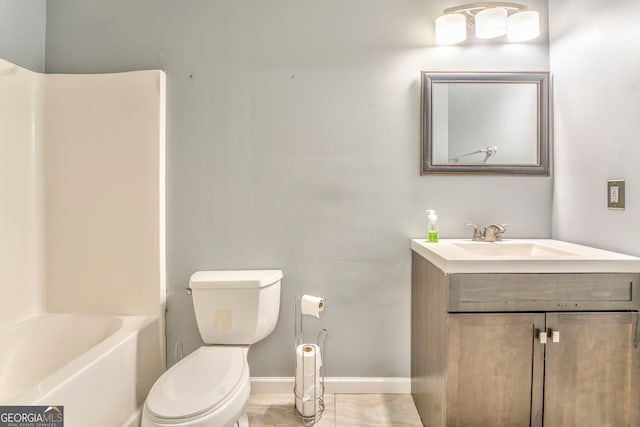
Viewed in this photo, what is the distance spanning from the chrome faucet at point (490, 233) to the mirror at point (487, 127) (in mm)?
305

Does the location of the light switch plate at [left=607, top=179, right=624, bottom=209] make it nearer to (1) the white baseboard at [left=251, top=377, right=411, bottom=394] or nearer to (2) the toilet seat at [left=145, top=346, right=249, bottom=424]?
(1) the white baseboard at [left=251, top=377, right=411, bottom=394]

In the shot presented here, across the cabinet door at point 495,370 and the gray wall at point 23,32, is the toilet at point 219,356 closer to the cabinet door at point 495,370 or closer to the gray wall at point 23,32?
the cabinet door at point 495,370

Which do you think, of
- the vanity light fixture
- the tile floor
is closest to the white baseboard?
the tile floor

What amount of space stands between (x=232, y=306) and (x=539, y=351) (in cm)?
134

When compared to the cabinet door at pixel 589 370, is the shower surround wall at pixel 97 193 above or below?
above

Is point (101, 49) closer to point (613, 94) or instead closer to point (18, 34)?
point (18, 34)

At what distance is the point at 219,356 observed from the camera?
1.69 meters

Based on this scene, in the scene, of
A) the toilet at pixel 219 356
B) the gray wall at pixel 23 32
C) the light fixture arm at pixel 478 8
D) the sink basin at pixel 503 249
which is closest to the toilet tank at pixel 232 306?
the toilet at pixel 219 356

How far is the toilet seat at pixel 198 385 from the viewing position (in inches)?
51.2

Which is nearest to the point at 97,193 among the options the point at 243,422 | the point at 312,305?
the point at 312,305

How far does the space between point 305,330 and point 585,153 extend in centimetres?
168

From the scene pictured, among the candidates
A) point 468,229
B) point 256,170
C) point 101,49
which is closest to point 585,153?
point 468,229

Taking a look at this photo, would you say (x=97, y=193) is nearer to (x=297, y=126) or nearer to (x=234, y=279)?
(x=234, y=279)

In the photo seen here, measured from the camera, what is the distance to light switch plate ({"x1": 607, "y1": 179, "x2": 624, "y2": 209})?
1548mm
